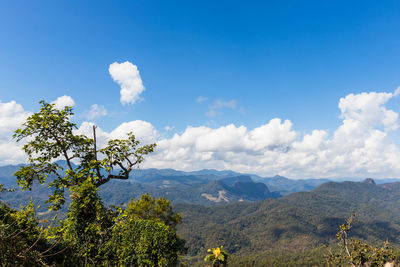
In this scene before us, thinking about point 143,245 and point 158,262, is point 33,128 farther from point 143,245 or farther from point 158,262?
point 158,262

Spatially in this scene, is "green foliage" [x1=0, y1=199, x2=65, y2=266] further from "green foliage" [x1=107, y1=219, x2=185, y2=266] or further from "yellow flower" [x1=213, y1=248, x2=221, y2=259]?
"yellow flower" [x1=213, y1=248, x2=221, y2=259]

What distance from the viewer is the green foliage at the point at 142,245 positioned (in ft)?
43.5

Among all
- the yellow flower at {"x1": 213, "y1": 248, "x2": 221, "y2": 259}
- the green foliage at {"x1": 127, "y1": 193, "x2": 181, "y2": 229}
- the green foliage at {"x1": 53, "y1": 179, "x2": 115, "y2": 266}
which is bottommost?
the green foliage at {"x1": 127, "y1": 193, "x2": 181, "y2": 229}

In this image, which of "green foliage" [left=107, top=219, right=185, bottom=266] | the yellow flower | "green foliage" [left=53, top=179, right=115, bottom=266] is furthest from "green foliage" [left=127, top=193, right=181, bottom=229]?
the yellow flower

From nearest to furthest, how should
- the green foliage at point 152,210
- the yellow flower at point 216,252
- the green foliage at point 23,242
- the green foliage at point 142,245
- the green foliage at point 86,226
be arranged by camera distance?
the green foliage at point 23,242
the green foliage at point 142,245
the green foliage at point 86,226
the yellow flower at point 216,252
the green foliage at point 152,210

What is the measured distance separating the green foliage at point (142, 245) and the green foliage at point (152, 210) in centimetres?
2147

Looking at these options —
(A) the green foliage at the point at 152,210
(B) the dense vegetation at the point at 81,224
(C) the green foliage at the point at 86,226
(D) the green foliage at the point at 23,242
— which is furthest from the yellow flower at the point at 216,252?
(A) the green foliage at the point at 152,210

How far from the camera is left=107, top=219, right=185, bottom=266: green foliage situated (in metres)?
13.3

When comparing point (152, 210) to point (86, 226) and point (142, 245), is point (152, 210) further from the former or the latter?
point (142, 245)

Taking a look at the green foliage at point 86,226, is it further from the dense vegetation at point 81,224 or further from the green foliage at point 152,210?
the green foliage at point 152,210

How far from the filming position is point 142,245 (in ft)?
43.9

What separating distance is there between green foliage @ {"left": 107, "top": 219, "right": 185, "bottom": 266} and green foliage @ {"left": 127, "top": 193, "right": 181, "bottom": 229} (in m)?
21.5

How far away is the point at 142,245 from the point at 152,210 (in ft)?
81.0

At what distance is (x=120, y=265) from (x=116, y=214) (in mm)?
3003
